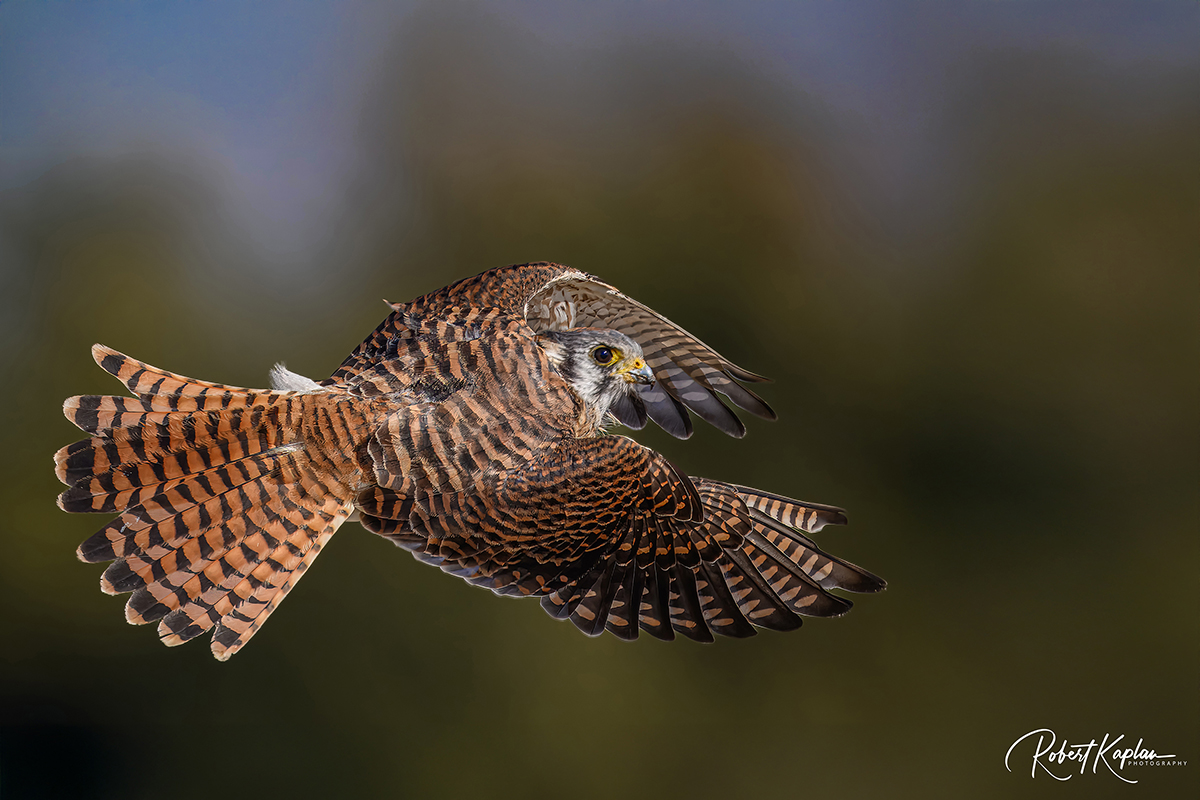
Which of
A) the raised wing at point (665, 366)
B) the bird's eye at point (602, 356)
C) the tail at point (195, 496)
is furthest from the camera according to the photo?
the raised wing at point (665, 366)

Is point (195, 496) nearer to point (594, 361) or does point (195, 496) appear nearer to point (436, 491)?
point (436, 491)

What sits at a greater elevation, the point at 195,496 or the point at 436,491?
the point at 436,491

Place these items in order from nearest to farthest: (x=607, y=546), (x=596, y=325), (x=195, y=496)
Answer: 1. (x=195, y=496)
2. (x=607, y=546)
3. (x=596, y=325)

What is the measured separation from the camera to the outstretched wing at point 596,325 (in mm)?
1489

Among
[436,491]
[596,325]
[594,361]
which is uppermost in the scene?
[596,325]

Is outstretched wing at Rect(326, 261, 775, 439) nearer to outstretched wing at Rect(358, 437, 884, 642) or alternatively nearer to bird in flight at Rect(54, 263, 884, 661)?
bird in flight at Rect(54, 263, 884, 661)

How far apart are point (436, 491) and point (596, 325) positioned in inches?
26.9

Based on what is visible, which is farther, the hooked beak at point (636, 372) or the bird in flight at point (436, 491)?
the hooked beak at point (636, 372)

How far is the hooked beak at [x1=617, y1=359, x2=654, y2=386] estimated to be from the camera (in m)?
1.44

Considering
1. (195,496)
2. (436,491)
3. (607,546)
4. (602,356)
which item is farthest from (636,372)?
(195,496)

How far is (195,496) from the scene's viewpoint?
1.24 metres

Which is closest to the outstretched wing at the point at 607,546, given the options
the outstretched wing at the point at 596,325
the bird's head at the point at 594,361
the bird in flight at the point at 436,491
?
Result: the bird in flight at the point at 436,491

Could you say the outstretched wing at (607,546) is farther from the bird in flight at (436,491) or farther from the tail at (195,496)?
the tail at (195,496)

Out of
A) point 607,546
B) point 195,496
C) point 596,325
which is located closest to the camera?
point 195,496
